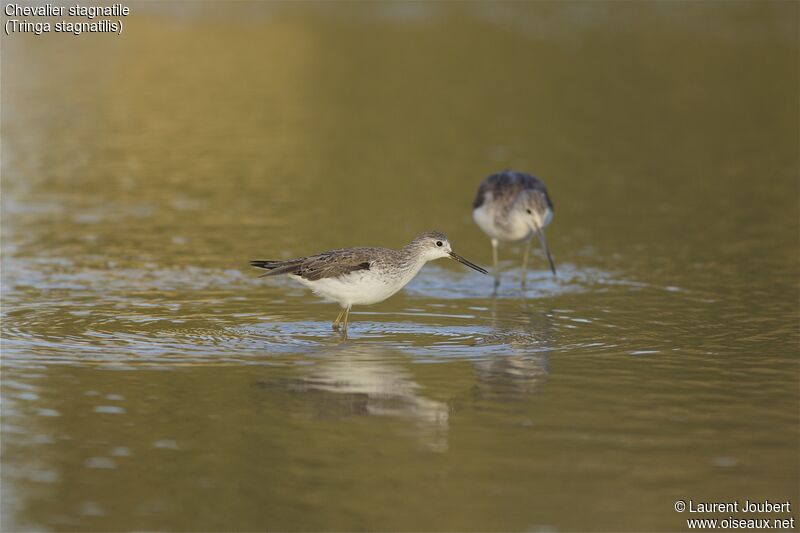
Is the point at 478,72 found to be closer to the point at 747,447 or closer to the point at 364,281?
the point at 364,281

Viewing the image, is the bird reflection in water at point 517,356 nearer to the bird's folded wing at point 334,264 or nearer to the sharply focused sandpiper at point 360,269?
the sharply focused sandpiper at point 360,269

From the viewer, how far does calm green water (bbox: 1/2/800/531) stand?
9203mm

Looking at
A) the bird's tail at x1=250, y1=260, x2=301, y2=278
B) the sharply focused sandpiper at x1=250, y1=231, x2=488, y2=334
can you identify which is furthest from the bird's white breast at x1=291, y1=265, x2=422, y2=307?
the bird's tail at x1=250, y1=260, x2=301, y2=278

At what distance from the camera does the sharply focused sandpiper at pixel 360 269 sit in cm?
1338

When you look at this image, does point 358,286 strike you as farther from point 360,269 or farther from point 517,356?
point 517,356

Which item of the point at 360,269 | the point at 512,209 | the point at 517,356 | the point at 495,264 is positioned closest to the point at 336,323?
the point at 360,269

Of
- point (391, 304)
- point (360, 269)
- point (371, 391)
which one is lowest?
point (371, 391)

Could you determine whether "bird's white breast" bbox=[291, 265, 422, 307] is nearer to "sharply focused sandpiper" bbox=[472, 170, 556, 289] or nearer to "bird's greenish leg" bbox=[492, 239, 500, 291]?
"bird's greenish leg" bbox=[492, 239, 500, 291]

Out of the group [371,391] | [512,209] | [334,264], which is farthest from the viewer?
[512,209]

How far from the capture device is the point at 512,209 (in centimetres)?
1742

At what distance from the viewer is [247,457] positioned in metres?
9.67

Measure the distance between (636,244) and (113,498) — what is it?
11.3 meters

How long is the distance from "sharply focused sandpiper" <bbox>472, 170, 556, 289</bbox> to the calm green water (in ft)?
2.11

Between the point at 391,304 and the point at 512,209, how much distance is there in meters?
2.86
